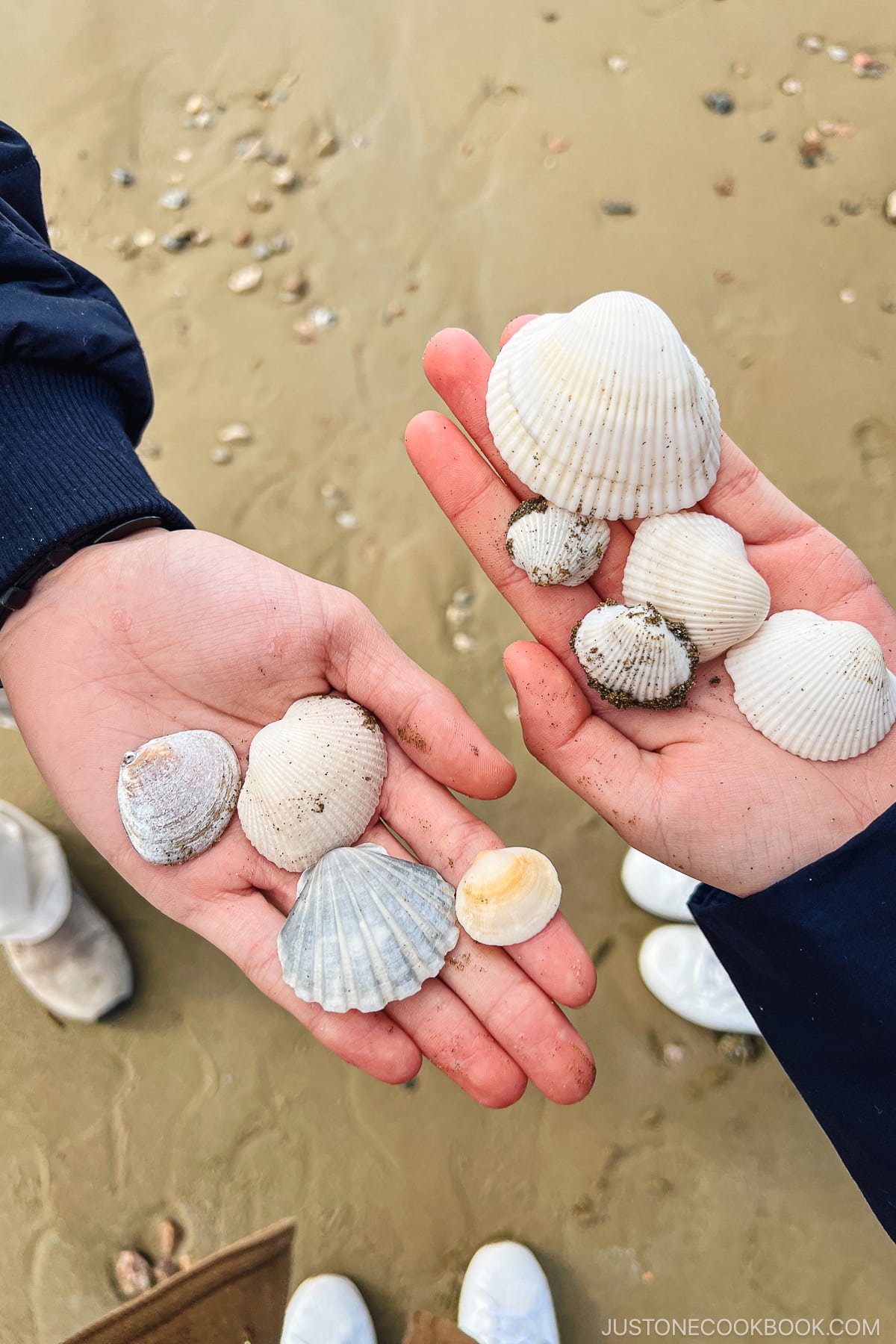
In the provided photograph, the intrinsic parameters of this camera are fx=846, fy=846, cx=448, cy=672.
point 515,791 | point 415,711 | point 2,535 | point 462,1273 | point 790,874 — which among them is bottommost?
point 462,1273

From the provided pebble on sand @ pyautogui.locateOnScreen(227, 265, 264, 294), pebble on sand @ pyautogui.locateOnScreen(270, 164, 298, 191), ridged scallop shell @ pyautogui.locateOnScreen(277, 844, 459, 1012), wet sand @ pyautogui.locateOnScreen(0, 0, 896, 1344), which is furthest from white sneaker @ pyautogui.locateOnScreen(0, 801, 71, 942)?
pebble on sand @ pyautogui.locateOnScreen(270, 164, 298, 191)

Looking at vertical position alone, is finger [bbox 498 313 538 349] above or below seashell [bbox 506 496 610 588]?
above

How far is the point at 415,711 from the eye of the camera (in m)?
2.09

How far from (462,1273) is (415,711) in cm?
176

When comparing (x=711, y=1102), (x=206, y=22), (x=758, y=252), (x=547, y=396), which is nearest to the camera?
(x=547, y=396)

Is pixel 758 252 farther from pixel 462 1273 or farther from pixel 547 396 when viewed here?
pixel 462 1273

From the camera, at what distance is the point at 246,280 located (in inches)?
140

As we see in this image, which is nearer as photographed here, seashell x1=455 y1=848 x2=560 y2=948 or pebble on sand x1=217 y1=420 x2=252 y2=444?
seashell x1=455 y1=848 x2=560 y2=948

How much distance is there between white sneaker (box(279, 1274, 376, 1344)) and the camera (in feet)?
8.09

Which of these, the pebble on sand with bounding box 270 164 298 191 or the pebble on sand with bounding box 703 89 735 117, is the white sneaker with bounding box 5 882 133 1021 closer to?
the pebble on sand with bounding box 270 164 298 191

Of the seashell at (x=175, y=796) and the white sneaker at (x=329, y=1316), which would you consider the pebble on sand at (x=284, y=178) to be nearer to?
the seashell at (x=175, y=796)

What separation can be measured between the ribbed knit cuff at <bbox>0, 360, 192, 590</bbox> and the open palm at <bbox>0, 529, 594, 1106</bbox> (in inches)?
4.1

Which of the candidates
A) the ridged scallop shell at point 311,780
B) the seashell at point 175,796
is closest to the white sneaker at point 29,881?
the seashell at point 175,796

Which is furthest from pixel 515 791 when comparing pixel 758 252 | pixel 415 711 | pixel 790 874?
pixel 758 252
